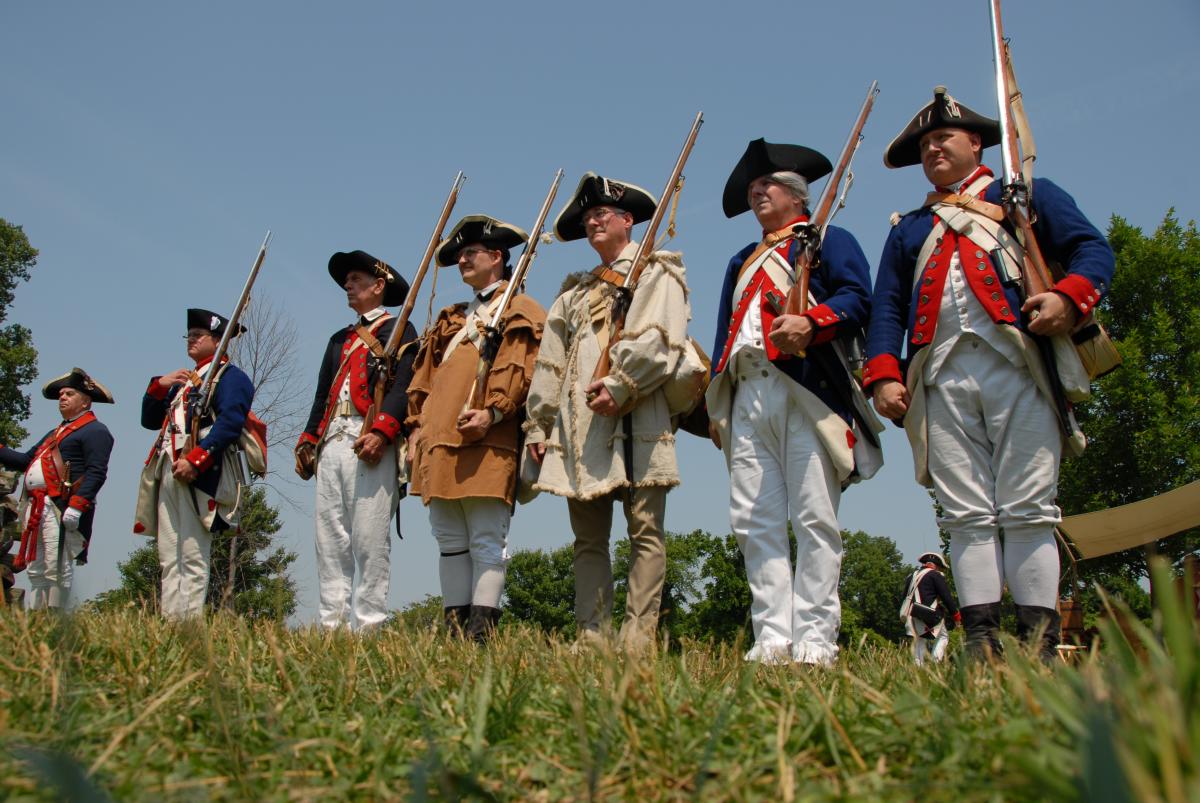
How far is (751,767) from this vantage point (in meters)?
1.87

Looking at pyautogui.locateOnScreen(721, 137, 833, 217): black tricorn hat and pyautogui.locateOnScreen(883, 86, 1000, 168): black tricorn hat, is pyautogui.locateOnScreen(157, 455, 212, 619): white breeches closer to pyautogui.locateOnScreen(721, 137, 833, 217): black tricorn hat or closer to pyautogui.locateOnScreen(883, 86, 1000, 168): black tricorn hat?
pyautogui.locateOnScreen(721, 137, 833, 217): black tricorn hat

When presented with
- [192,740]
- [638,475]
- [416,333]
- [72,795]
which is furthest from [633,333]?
[72,795]

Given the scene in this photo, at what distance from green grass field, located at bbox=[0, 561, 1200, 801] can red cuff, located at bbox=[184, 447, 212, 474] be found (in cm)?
418

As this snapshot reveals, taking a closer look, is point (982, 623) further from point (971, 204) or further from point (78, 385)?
point (78, 385)

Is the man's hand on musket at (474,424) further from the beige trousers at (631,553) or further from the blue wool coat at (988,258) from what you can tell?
the blue wool coat at (988,258)

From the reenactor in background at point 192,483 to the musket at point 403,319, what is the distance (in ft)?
4.52

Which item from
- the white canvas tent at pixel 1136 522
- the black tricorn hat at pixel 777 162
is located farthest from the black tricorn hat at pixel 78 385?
the white canvas tent at pixel 1136 522

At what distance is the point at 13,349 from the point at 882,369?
2664cm

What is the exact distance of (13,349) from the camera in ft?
82.9

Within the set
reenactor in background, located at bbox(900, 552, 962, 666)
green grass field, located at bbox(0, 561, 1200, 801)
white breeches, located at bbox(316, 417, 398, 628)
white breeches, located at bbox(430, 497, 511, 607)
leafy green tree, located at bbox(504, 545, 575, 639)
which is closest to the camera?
green grass field, located at bbox(0, 561, 1200, 801)

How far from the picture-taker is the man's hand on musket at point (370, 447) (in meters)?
6.13

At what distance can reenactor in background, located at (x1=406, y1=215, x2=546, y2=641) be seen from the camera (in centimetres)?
563

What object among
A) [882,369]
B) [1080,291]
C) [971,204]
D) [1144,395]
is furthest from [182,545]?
[1144,395]

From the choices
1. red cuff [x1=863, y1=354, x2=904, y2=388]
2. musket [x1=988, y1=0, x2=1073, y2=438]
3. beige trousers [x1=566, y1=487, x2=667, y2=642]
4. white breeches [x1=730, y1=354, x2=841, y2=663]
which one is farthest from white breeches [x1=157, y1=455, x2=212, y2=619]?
musket [x1=988, y1=0, x2=1073, y2=438]
